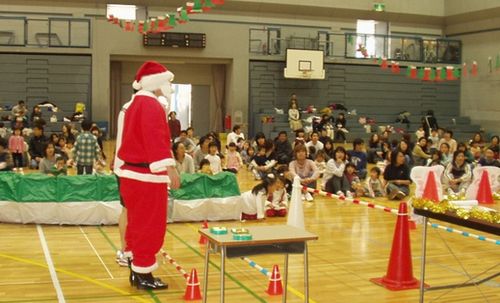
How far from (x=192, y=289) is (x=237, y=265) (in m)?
1.37

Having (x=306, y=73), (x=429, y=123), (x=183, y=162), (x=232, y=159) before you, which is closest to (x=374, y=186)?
(x=232, y=159)

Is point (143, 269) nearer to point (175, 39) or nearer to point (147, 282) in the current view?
point (147, 282)

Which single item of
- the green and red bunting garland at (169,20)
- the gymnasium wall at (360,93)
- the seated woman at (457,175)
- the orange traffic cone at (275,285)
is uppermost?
the green and red bunting garland at (169,20)

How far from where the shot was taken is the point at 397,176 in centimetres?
1280

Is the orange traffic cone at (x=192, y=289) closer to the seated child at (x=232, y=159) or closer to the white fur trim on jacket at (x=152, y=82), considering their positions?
the white fur trim on jacket at (x=152, y=82)

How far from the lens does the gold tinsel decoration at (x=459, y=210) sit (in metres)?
4.82

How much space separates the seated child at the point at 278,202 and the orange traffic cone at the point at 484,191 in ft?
13.5

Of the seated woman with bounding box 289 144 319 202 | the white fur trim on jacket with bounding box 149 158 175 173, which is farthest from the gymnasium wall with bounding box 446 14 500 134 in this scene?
the white fur trim on jacket with bounding box 149 158 175 173

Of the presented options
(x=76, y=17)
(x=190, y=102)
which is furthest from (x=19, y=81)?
(x=190, y=102)

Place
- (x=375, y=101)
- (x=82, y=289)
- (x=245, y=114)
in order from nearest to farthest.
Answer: (x=82, y=289) → (x=245, y=114) → (x=375, y=101)

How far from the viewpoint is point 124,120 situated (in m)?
5.95

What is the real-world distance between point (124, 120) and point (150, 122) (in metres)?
0.49

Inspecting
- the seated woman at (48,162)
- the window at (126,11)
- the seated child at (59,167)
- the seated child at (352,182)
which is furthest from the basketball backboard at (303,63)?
the seated child at (59,167)

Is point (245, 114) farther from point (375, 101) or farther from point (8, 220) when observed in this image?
point (8, 220)
